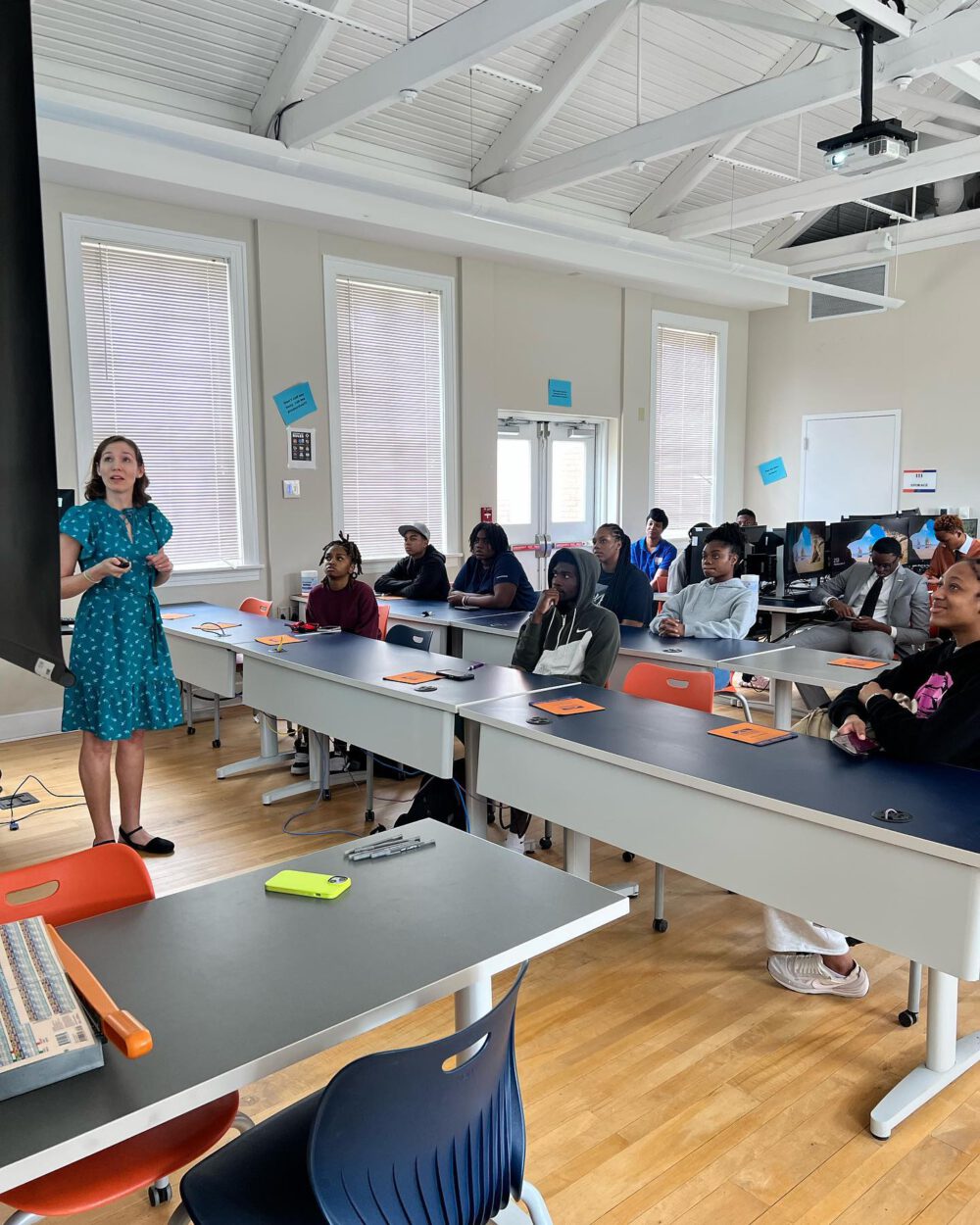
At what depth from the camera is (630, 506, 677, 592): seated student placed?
7410 mm

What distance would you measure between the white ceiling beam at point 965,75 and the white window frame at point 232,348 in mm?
4489

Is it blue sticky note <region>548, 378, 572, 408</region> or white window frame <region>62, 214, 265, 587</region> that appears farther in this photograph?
blue sticky note <region>548, 378, 572, 408</region>

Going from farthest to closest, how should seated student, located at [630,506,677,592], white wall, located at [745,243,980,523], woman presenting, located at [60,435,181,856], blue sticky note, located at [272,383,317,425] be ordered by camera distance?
1. white wall, located at [745,243,980,523]
2. seated student, located at [630,506,677,592]
3. blue sticky note, located at [272,383,317,425]
4. woman presenting, located at [60,435,181,856]

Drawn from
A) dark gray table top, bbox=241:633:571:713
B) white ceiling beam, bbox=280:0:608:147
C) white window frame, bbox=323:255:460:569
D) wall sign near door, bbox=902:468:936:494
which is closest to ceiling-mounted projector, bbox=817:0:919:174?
white ceiling beam, bbox=280:0:608:147

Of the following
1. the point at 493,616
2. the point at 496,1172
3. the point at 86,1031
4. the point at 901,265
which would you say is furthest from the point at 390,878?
the point at 901,265

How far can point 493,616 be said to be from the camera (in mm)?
5480

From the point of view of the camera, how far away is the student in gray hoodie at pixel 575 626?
3.70 metres

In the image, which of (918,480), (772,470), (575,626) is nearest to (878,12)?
(575,626)

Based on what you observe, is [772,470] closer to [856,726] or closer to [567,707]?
[567,707]

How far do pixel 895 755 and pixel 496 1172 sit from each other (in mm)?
1623

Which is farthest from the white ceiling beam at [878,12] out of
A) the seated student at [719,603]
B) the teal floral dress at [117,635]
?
the teal floral dress at [117,635]

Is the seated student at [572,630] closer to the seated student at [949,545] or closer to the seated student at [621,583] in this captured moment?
the seated student at [621,583]

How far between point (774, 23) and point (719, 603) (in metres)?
3.02

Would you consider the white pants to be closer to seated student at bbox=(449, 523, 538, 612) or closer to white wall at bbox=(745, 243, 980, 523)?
seated student at bbox=(449, 523, 538, 612)
